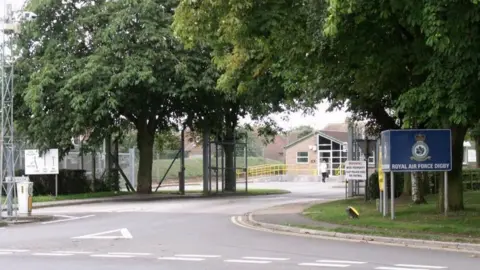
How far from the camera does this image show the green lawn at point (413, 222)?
14.4 meters

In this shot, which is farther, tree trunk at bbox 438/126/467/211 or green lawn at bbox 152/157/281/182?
green lawn at bbox 152/157/281/182

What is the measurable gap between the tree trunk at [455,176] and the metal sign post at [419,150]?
1097mm

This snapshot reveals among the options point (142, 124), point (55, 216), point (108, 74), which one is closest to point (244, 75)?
point (55, 216)

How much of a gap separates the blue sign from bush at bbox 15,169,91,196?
22.4 m

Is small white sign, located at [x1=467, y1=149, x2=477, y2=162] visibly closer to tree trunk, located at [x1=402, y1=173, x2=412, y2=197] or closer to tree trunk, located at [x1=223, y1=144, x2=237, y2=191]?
tree trunk, located at [x1=223, y1=144, x2=237, y2=191]

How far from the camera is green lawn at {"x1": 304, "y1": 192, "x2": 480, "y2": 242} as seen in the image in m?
14.4

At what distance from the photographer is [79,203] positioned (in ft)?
94.8

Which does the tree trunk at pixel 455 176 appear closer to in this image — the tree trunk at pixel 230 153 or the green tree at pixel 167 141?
the tree trunk at pixel 230 153

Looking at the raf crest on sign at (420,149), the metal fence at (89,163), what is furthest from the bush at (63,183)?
the raf crest on sign at (420,149)

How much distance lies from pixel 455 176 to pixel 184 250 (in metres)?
9.44

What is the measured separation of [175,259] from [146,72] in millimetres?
17203

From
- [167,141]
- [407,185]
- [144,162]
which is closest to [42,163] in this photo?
[144,162]

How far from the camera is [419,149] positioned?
56.2ft

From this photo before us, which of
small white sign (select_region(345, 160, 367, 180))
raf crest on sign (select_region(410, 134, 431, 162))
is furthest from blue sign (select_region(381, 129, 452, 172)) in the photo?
small white sign (select_region(345, 160, 367, 180))
